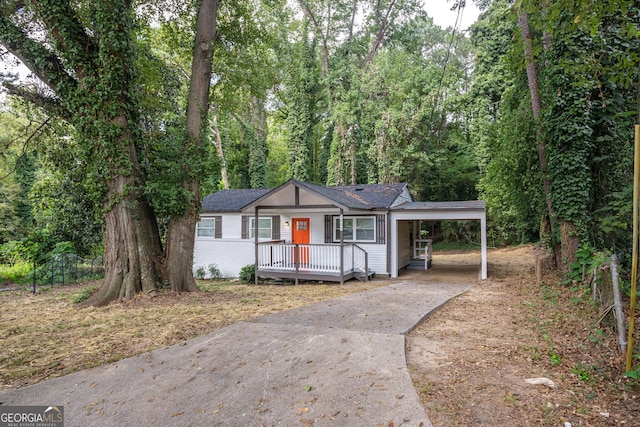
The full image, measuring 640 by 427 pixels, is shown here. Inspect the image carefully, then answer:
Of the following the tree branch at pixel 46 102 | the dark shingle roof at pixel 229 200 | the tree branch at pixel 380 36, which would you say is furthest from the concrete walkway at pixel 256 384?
the tree branch at pixel 380 36

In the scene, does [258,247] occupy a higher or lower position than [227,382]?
higher

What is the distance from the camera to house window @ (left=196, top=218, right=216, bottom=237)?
15656 mm

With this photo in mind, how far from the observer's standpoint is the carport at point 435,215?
37.5ft

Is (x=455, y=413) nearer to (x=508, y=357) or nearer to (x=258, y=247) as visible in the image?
(x=508, y=357)

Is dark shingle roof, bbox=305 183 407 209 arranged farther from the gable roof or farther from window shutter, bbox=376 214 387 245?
window shutter, bbox=376 214 387 245

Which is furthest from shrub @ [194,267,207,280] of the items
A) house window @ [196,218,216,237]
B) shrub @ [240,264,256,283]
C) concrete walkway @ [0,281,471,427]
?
concrete walkway @ [0,281,471,427]

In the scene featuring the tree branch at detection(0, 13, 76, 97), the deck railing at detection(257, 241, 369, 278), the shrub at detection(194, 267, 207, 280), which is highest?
the tree branch at detection(0, 13, 76, 97)

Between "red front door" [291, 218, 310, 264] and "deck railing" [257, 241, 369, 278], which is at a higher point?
"red front door" [291, 218, 310, 264]

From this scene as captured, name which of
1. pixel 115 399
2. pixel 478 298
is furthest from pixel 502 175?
pixel 115 399

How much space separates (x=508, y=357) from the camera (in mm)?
4297

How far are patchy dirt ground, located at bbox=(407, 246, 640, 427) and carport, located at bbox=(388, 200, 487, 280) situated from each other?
176 inches

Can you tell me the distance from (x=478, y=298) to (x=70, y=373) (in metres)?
7.65
